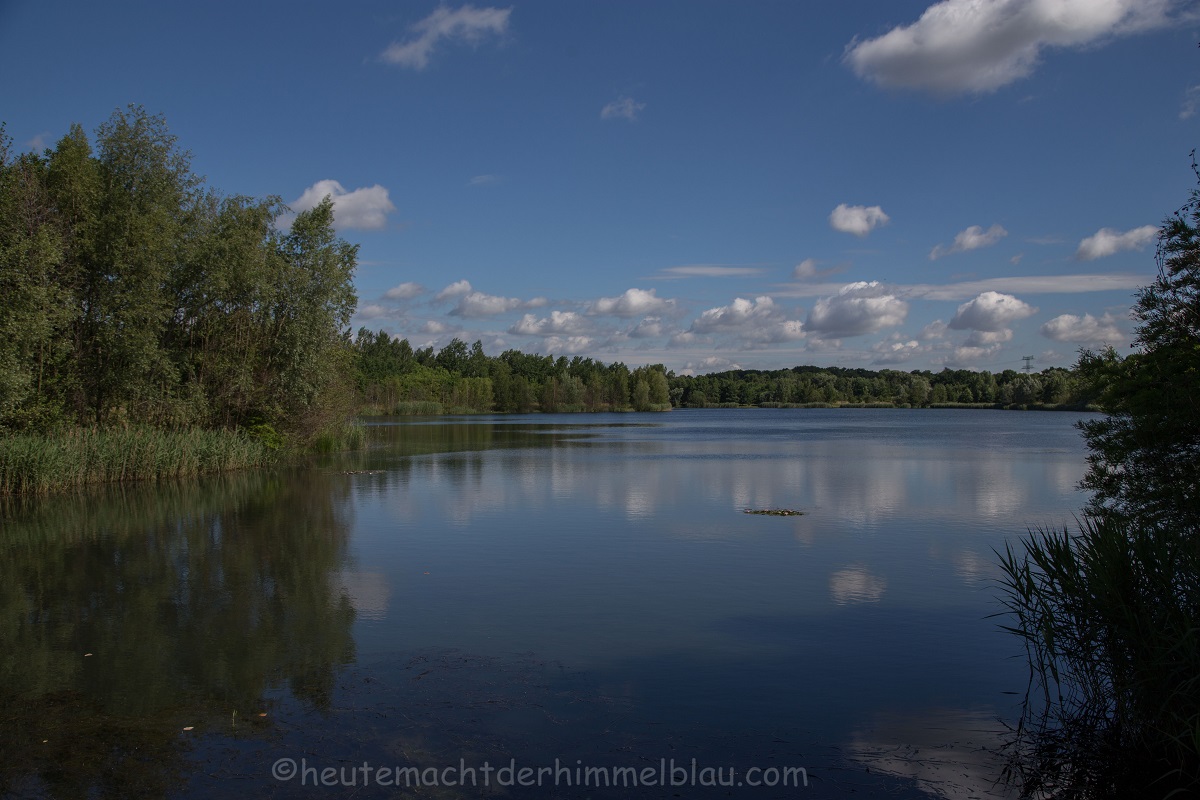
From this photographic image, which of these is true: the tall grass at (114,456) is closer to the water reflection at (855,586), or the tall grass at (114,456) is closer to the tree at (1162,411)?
the water reflection at (855,586)

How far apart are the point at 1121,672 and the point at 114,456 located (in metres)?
25.2

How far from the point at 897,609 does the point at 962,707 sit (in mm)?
3296

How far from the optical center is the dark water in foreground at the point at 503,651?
5.85 meters

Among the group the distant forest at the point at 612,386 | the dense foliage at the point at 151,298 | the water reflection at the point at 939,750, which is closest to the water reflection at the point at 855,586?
the water reflection at the point at 939,750

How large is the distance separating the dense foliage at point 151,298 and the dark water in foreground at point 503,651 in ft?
17.0

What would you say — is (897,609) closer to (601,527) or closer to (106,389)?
(601,527)

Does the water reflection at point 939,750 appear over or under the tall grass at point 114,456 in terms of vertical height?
under

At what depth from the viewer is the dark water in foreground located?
19.2ft

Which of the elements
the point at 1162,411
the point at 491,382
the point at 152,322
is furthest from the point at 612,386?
the point at 1162,411

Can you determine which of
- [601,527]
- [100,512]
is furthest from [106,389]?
[601,527]

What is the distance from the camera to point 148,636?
8.95 meters

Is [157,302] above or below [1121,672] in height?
above

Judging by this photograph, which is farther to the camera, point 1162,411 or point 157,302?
point 157,302

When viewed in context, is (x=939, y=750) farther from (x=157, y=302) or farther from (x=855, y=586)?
(x=157, y=302)
